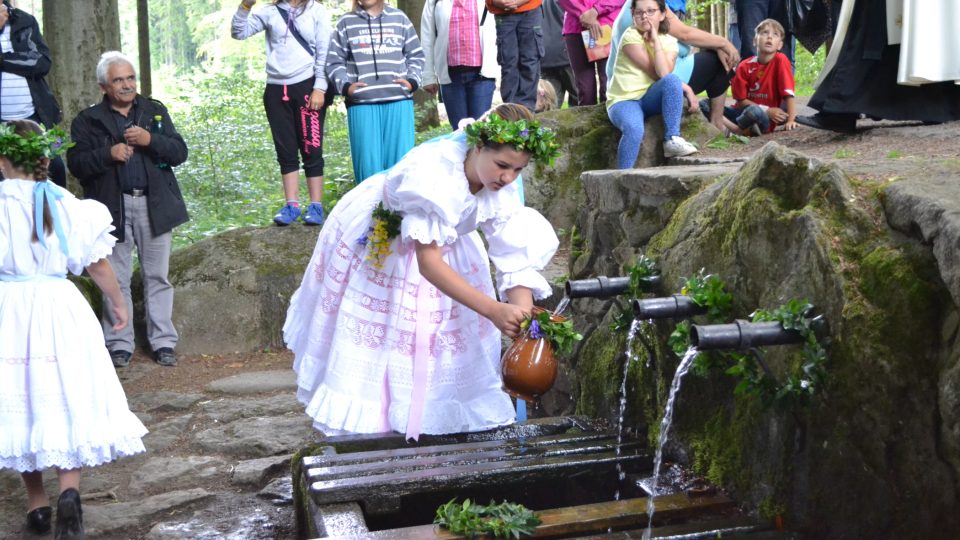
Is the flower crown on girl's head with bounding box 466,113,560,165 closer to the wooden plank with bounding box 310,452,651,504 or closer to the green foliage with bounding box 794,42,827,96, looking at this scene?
the wooden plank with bounding box 310,452,651,504

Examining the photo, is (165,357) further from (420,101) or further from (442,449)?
(420,101)

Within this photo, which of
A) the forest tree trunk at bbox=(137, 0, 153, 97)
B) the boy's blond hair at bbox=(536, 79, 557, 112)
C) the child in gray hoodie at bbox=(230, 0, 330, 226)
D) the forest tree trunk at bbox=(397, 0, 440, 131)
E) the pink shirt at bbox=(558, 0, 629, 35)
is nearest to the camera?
the child in gray hoodie at bbox=(230, 0, 330, 226)

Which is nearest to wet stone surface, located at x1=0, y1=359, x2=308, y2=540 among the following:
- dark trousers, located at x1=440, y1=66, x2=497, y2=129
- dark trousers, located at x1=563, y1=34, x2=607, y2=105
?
dark trousers, located at x1=440, y1=66, x2=497, y2=129

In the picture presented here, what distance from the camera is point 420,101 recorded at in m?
10.8

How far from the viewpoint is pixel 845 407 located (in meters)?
2.71

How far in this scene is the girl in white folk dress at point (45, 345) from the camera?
4.09m

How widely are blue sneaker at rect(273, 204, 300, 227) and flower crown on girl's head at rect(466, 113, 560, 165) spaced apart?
3.86m

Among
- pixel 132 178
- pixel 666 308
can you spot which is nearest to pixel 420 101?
pixel 132 178

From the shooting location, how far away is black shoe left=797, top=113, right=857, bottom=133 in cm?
615

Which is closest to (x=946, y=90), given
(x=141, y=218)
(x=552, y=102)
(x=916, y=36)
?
(x=916, y=36)

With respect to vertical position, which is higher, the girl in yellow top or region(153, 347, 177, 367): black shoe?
the girl in yellow top

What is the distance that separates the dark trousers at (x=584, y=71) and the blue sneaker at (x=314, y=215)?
7.44 feet

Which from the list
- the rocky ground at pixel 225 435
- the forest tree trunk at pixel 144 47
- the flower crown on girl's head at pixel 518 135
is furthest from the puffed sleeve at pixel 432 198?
the forest tree trunk at pixel 144 47

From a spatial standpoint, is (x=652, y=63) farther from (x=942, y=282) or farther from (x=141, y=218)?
(x=942, y=282)
